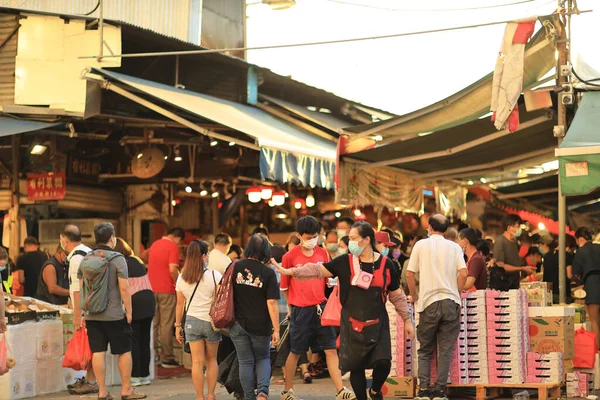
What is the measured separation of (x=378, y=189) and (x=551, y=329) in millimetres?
Result: 6045

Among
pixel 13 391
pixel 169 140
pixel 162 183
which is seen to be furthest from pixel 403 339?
pixel 162 183

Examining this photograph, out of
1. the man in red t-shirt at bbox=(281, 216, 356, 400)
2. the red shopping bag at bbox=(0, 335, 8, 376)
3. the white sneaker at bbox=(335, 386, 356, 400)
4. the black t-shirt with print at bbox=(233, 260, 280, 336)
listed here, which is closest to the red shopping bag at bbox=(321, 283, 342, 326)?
the man in red t-shirt at bbox=(281, 216, 356, 400)

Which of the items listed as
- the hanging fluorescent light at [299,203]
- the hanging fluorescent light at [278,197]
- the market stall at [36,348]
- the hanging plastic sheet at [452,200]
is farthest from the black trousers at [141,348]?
the hanging fluorescent light at [299,203]

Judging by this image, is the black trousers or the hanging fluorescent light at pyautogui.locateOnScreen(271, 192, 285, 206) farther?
the hanging fluorescent light at pyautogui.locateOnScreen(271, 192, 285, 206)

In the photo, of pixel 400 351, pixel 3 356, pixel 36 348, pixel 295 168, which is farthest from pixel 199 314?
pixel 295 168

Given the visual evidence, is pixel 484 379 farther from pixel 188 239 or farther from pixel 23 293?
pixel 188 239

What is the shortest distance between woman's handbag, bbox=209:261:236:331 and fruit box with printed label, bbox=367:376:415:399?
239cm

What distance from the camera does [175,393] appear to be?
12539 millimetres

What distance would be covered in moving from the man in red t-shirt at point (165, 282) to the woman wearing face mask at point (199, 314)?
4178 millimetres

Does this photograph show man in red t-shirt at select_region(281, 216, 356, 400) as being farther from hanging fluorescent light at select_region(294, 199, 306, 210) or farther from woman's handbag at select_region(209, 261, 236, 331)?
hanging fluorescent light at select_region(294, 199, 306, 210)

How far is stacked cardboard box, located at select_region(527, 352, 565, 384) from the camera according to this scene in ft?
35.7

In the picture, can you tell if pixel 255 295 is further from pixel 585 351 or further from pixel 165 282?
pixel 165 282

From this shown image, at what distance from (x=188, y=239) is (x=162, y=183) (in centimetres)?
162

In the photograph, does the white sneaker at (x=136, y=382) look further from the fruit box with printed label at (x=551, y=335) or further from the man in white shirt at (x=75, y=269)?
the fruit box with printed label at (x=551, y=335)
